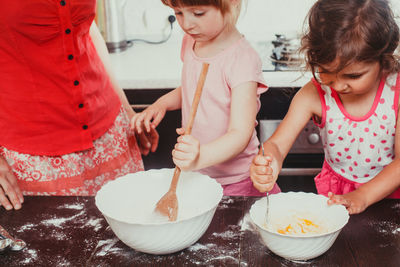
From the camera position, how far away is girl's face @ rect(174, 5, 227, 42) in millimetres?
1094

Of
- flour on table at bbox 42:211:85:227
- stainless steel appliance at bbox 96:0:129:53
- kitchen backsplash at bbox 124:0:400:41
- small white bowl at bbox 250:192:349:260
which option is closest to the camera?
small white bowl at bbox 250:192:349:260

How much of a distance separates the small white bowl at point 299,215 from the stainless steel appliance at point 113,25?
1.43 meters

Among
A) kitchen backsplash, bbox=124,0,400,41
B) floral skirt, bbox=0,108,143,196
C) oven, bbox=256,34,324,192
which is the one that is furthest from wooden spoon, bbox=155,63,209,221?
kitchen backsplash, bbox=124,0,400,41

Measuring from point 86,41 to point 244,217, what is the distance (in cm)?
72

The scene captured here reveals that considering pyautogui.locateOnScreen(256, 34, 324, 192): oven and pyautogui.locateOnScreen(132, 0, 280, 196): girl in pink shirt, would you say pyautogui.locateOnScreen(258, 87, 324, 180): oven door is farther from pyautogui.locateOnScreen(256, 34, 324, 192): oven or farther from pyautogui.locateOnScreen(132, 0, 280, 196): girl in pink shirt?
pyautogui.locateOnScreen(132, 0, 280, 196): girl in pink shirt

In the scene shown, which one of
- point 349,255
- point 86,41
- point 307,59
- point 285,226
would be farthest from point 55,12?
point 349,255

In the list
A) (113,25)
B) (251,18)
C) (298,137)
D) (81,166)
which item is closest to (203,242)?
(81,166)

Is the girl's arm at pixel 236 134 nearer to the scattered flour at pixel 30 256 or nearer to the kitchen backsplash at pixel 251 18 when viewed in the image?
the scattered flour at pixel 30 256

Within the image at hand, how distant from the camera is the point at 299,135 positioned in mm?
1795

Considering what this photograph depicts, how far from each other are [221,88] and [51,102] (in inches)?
18.3

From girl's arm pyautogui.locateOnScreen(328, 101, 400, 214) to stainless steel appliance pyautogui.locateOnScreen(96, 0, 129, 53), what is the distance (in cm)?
141

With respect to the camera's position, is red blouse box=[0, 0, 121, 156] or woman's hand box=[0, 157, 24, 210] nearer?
woman's hand box=[0, 157, 24, 210]

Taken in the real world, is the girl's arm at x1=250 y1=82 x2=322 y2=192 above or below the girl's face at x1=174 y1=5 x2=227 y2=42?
below

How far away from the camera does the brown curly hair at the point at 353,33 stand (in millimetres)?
1056
